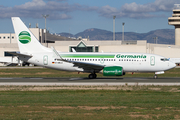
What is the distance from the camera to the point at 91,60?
36531 millimetres

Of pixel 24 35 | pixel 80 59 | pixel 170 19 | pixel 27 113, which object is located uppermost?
pixel 170 19

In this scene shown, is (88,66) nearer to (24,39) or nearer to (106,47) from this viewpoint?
(24,39)

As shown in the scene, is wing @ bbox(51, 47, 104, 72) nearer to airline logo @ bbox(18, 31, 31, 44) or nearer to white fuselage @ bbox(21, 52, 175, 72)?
white fuselage @ bbox(21, 52, 175, 72)

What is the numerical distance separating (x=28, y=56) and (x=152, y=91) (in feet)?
65.9

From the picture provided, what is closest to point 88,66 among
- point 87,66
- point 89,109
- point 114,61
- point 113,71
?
point 87,66

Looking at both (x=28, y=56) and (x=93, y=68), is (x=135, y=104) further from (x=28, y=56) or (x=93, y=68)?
(x=28, y=56)

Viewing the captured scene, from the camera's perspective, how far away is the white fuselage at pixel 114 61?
3575 cm

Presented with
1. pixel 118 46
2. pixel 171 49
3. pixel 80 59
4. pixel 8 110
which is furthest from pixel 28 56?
pixel 171 49

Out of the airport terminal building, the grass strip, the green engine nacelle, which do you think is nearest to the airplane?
the green engine nacelle

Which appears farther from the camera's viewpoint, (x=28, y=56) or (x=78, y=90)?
(x=28, y=56)

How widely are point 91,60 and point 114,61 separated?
3.21 m

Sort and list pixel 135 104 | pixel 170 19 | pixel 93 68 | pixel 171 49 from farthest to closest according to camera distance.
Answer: pixel 170 19 < pixel 171 49 < pixel 93 68 < pixel 135 104

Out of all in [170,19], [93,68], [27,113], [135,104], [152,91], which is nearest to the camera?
[27,113]

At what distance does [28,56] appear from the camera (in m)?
36.9
